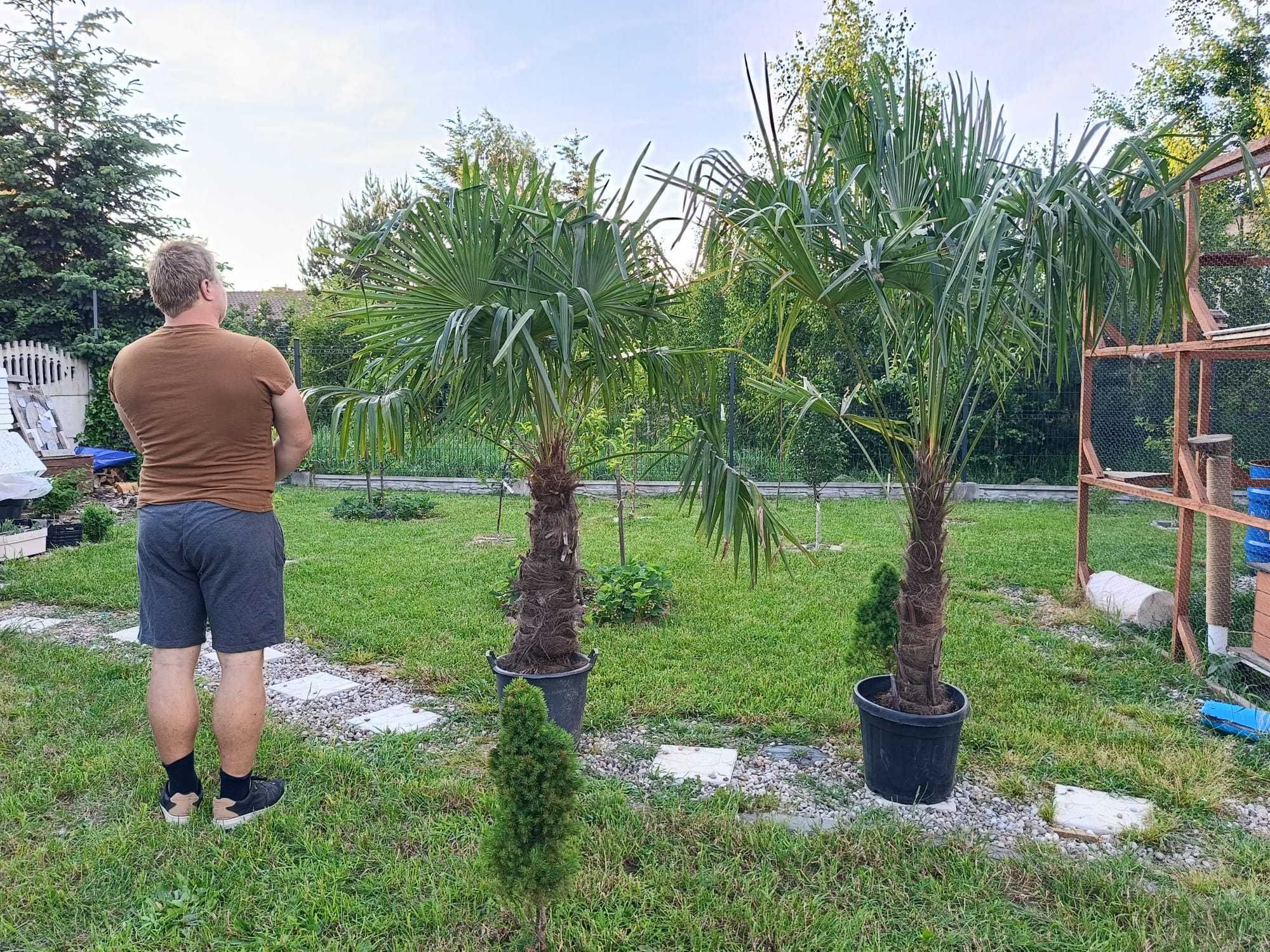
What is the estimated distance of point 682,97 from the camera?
29.4ft

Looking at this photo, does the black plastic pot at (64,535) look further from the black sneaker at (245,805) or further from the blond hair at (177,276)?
the blond hair at (177,276)

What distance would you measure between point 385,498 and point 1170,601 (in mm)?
7990

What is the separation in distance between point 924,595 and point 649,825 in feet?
4.19

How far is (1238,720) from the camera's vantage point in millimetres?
3266

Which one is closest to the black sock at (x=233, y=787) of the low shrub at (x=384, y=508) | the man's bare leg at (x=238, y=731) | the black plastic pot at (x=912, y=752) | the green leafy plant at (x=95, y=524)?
the man's bare leg at (x=238, y=731)

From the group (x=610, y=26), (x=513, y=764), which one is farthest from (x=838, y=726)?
(x=610, y=26)

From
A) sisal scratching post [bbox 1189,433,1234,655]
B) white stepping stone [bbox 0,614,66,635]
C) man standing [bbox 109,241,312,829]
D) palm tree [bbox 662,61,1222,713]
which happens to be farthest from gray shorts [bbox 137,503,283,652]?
sisal scratching post [bbox 1189,433,1234,655]

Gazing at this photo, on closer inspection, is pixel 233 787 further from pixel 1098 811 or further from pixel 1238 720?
pixel 1238 720

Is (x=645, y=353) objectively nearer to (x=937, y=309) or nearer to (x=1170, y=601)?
(x=937, y=309)

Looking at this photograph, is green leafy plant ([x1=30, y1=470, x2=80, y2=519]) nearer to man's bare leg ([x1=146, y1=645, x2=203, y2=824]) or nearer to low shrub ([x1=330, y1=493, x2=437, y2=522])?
low shrub ([x1=330, y1=493, x2=437, y2=522])

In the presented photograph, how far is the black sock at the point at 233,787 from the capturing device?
2.63m

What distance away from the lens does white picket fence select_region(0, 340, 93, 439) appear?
10805 mm

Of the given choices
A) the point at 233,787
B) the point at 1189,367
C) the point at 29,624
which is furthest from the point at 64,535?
the point at 1189,367

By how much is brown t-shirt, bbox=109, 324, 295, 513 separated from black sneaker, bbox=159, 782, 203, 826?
1.00 metres
